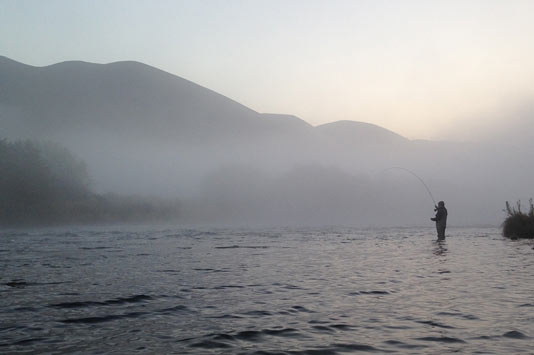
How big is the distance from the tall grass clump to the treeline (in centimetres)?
5225

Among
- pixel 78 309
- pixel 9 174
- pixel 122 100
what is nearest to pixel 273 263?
pixel 78 309

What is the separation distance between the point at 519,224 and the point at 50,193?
59.5 meters

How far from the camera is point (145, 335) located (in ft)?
25.3

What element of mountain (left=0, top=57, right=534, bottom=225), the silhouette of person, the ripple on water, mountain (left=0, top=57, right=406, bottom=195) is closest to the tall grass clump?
the silhouette of person

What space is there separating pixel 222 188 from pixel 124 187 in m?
28.7

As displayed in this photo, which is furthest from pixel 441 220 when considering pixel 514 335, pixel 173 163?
pixel 173 163

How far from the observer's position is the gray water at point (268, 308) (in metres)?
7.15

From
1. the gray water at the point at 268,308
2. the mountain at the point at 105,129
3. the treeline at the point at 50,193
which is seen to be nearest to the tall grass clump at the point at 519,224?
the gray water at the point at 268,308

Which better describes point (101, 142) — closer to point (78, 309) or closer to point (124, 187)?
point (124, 187)

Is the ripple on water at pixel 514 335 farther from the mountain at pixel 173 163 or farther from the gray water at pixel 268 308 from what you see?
the mountain at pixel 173 163

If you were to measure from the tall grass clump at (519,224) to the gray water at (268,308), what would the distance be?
1480cm

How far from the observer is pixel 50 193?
232 ft

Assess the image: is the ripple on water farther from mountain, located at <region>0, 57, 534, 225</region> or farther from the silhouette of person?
mountain, located at <region>0, 57, 534, 225</region>

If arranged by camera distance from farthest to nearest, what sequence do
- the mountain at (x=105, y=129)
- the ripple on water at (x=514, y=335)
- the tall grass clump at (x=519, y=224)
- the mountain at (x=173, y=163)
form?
1. the mountain at (x=105, y=129)
2. the mountain at (x=173, y=163)
3. the tall grass clump at (x=519, y=224)
4. the ripple on water at (x=514, y=335)
